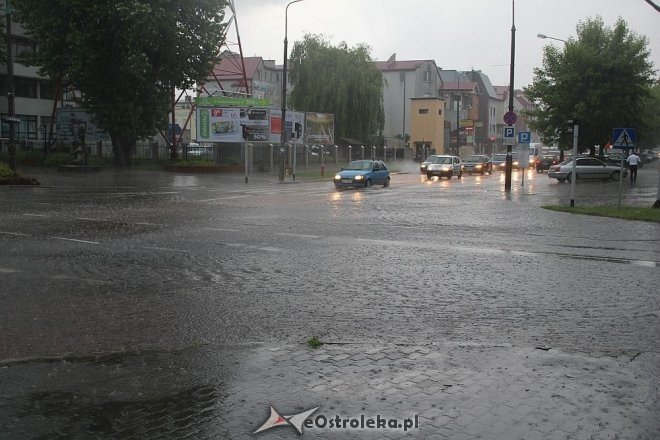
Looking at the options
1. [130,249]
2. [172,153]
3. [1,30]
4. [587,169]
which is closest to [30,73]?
[1,30]

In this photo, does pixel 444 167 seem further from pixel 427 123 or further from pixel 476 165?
pixel 427 123

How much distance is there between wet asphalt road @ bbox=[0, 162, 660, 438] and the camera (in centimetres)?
662

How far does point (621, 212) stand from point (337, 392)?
57.2 ft

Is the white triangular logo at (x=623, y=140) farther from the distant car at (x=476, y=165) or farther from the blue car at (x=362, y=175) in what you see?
the distant car at (x=476, y=165)

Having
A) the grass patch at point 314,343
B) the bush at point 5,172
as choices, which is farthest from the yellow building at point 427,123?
the grass patch at point 314,343

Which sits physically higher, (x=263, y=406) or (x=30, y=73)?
(x=30, y=73)

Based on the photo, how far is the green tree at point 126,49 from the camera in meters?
38.7

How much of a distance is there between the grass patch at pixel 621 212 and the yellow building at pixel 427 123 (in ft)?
220

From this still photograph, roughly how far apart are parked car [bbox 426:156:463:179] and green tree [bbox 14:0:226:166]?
16348mm

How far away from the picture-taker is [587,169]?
4159 centimetres

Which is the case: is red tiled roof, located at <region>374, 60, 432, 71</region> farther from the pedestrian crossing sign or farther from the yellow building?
the pedestrian crossing sign

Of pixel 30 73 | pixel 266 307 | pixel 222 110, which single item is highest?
pixel 30 73

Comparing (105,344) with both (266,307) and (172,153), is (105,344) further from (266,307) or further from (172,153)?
(172,153)

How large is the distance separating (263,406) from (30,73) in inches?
2417
